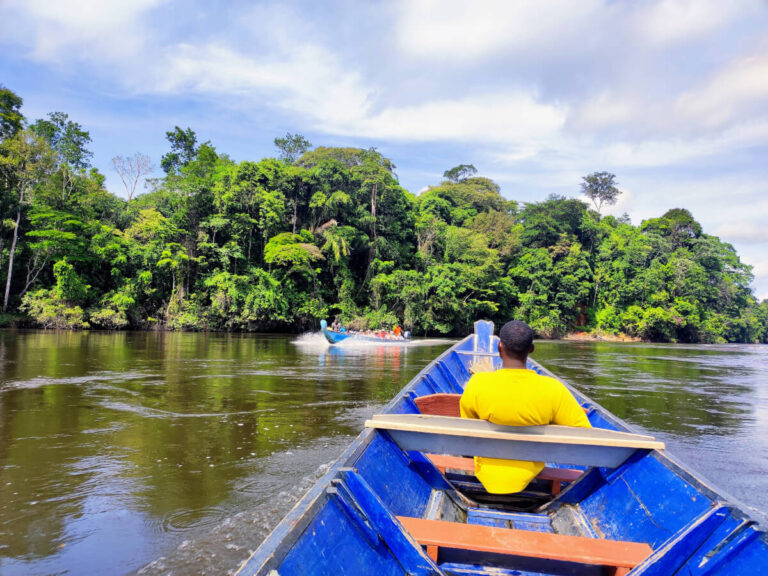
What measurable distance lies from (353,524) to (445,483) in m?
1.34

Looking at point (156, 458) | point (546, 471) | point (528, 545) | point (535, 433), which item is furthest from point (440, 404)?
point (156, 458)

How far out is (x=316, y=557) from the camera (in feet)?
5.56

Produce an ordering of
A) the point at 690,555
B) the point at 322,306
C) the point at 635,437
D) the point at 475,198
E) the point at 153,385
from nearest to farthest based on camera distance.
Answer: the point at 690,555 < the point at 635,437 < the point at 153,385 < the point at 322,306 < the point at 475,198

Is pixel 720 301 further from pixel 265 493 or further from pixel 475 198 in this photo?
pixel 265 493

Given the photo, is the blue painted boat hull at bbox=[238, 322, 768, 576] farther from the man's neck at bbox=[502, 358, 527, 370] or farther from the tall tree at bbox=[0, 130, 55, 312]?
the tall tree at bbox=[0, 130, 55, 312]

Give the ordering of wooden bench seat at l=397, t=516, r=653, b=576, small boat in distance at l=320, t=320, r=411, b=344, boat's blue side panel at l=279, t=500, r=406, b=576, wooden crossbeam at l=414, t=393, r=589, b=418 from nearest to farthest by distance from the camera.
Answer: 1. boat's blue side panel at l=279, t=500, r=406, b=576
2. wooden bench seat at l=397, t=516, r=653, b=576
3. wooden crossbeam at l=414, t=393, r=589, b=418
4. small boat in distance at l=320, t=320, r=411, b=344

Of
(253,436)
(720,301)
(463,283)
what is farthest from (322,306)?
(720,301)

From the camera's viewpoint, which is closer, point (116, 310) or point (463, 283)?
point (116, 310)

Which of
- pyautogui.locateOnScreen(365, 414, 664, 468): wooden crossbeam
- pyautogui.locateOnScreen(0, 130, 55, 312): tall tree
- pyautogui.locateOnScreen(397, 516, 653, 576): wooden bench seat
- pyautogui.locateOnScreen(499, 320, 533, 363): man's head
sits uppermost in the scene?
pyautogui.locateOnScreen(0, 130, 55, 312): tall tree

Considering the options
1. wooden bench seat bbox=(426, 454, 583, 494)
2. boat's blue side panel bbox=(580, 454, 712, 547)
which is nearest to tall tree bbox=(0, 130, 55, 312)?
wooden bench seat bbox=(426, 454, 583, 494)

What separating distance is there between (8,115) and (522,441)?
3140 centimetres

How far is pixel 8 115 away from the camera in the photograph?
80.4 ft

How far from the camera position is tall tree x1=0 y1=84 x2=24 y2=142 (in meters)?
24.6

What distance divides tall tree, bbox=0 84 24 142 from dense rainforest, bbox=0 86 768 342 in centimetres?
7
